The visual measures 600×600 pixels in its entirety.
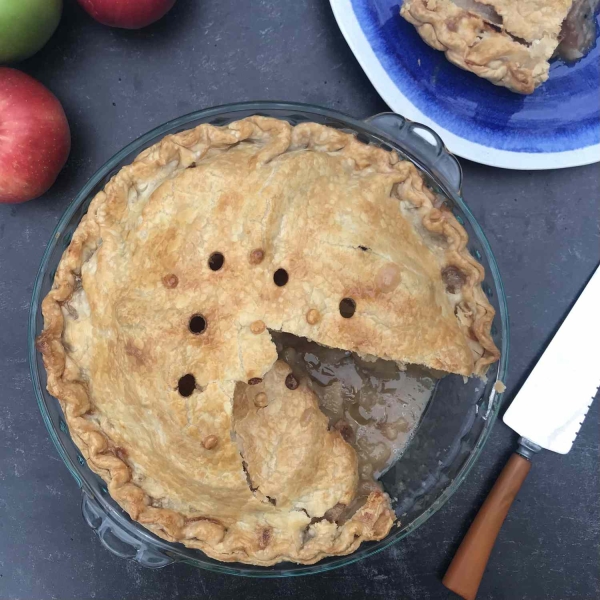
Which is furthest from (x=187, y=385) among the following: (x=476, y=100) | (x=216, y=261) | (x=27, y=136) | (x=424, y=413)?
(x=476, y=100)

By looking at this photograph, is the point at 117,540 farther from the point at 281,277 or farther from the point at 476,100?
the point at 476,100

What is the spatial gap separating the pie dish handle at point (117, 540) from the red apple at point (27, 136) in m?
0.74

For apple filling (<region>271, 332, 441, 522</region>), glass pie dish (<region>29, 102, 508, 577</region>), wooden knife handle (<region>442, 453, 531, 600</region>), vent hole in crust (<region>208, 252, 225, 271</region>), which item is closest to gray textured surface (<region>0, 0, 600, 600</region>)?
wooden knife handle (<region>442, 453, 531, 600</region>)

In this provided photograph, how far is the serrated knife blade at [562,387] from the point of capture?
4.56ft

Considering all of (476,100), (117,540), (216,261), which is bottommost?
(117,540)

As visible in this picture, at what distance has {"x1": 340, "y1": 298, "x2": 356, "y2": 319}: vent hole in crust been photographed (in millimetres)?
1104

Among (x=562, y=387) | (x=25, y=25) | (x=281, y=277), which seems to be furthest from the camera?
(x=562, y=387)

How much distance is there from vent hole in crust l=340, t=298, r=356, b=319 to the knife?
577mm

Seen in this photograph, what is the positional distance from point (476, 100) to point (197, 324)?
0.88 metres

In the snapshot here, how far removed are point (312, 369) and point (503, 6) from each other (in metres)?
0.95

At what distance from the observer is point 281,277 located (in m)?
1.09

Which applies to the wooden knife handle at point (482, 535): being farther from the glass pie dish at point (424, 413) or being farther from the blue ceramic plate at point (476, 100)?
the blue ceramic plate at point (476, 100)

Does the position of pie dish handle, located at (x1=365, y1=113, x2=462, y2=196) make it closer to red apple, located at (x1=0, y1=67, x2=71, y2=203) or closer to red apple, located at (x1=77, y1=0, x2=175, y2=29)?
red apple, located at (x1=77, y1=0, x2=175, y2=29)

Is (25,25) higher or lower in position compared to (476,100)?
lower
